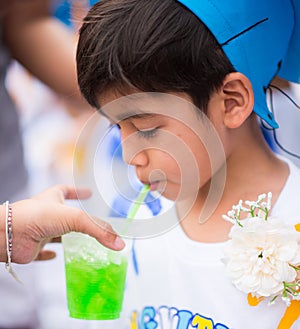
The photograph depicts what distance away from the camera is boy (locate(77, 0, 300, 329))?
1136 mm

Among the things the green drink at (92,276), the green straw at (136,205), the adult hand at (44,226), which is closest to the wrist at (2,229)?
the adult hand at (44,226)

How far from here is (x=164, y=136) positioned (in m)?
1.17

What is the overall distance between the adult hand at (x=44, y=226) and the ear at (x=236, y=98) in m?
0.28

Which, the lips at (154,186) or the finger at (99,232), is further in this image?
the lips at (154,186)

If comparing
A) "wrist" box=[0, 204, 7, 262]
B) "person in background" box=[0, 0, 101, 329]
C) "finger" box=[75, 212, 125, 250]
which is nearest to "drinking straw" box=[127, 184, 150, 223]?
"finger" box=[75, 212, 125, 250]

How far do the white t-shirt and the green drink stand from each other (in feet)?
0.44

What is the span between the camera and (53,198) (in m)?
1.27

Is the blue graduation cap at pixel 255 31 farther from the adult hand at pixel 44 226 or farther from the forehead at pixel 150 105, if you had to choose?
the adult hand at pixel 44 226

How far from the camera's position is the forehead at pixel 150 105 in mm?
1150

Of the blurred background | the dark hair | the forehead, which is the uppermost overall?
the dark hair

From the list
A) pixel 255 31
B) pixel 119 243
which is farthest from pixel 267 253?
pixel 255 31

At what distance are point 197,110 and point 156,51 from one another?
0.12m

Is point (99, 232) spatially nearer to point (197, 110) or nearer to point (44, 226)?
point (44, 226)

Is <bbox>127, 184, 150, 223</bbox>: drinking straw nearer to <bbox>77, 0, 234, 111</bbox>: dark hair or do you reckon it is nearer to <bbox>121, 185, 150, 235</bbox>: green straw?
<bbox>121, 185, 150, 235</bbox>: green straw
